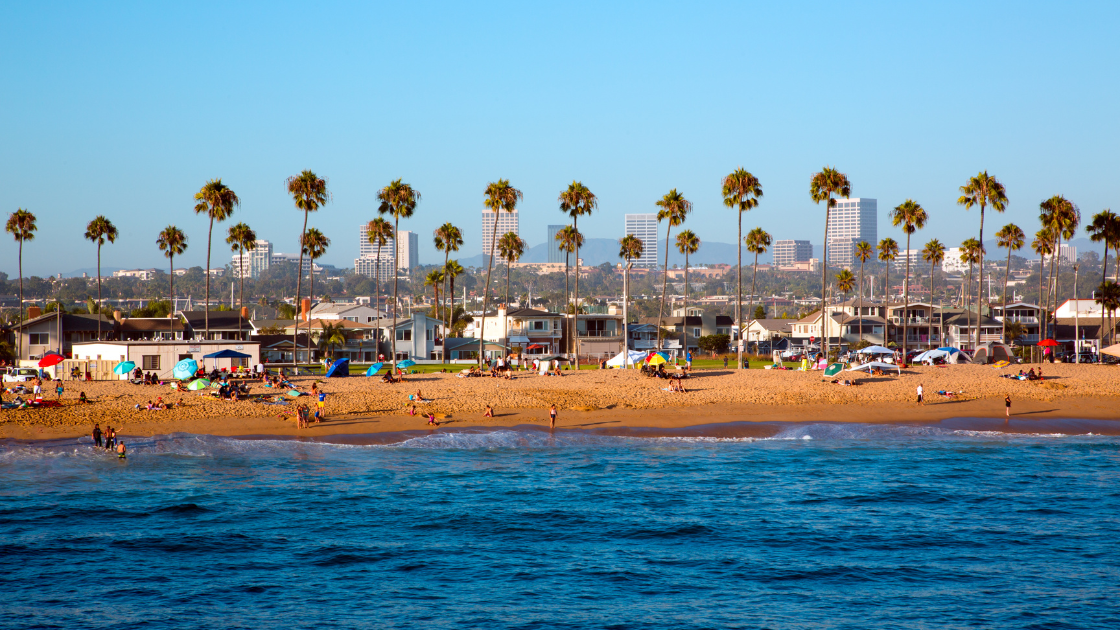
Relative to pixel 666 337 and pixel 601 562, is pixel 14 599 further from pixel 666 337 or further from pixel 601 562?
pixel 666 337

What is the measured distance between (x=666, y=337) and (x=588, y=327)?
11.7m

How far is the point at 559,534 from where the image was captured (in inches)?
1044

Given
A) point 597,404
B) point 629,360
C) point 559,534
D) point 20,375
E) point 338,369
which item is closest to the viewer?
point 559,534

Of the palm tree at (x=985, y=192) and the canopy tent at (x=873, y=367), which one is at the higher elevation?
the palm tree at (x=985, y=192)

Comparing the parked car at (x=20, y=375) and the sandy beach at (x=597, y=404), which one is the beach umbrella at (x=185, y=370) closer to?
the sandy beach at (x=597, y=404)

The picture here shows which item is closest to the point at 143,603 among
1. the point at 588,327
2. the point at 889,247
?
the point at 588,327

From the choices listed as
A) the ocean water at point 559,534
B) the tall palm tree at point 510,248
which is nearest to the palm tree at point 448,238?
the tall palm tree at point 510,248

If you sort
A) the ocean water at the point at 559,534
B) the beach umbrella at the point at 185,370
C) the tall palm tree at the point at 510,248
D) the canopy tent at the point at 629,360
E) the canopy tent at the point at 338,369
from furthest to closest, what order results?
1. the tall palm tree at the point at 510,248
2. the canopy tent at the point at 629,360
3. the canopy tent at the point at 338,369
4. the beach umbrella at the point at 185,370
5. the ocean water at the point at 559,534

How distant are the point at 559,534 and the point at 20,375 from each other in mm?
36856

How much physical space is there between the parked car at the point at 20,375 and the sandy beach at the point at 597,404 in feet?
12.8

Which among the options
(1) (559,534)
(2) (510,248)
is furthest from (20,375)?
(2) (510,248)

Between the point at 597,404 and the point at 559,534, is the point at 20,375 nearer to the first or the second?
the point at 597,404

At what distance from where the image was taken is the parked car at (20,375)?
152 feet

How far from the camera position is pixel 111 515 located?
27.8 m
